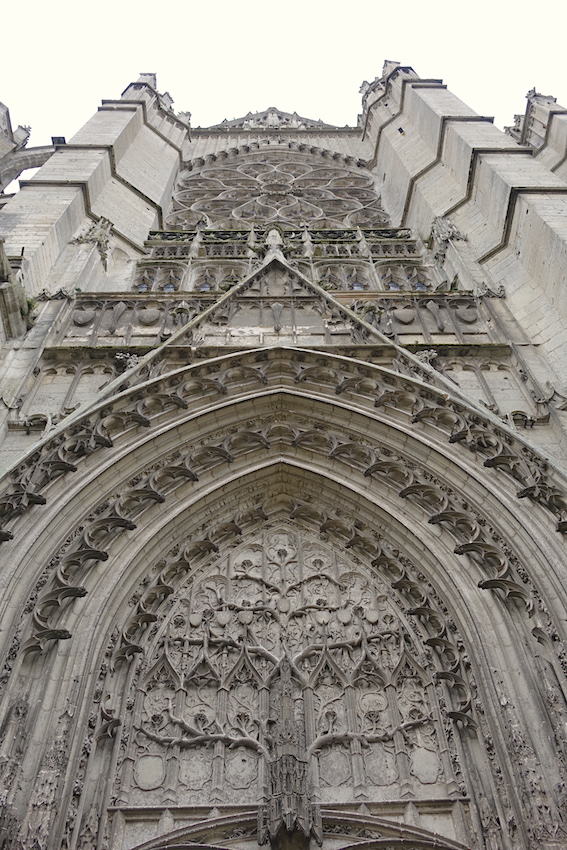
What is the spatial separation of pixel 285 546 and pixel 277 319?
3.42m

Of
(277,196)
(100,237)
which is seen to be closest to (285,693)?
(100,237)

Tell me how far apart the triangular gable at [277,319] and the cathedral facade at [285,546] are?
0.05 meters

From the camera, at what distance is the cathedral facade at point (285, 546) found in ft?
17.9

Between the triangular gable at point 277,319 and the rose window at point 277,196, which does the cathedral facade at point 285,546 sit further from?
the rose window at point 277,196

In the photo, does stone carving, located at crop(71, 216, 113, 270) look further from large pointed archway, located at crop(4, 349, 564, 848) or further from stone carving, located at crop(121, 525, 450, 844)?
stone carving, located at crop(121, 525, 450, 844)

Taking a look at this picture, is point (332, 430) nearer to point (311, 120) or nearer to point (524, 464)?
point (524, 464)

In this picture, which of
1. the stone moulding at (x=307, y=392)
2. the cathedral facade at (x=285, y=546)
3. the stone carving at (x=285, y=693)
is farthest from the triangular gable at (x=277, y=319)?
the stone carving at (x=285, y=693)

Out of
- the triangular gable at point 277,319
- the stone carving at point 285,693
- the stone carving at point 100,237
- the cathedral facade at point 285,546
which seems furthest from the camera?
the stone carving at point 100,237

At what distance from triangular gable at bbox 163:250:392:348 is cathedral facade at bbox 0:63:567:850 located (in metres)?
0.05

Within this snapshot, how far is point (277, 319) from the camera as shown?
9.83 meters

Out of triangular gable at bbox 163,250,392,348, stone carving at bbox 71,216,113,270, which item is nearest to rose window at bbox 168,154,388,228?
stone carving at bbox 71,216,113,270

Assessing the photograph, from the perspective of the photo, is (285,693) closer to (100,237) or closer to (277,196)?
(100,237)

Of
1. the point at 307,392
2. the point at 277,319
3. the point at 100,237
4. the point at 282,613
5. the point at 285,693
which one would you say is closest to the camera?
the point at 285,693

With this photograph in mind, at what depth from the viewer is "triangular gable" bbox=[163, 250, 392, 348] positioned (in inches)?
364
